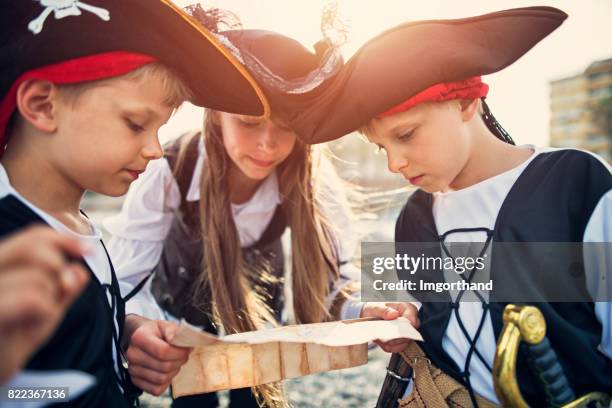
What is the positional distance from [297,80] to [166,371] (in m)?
0.88

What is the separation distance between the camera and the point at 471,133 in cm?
144

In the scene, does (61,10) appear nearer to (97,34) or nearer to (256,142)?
(97,34)

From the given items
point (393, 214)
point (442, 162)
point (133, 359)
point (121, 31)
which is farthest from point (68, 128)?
point (393, 214)

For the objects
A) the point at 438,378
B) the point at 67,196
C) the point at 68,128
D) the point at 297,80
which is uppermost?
→ the point at 297,80

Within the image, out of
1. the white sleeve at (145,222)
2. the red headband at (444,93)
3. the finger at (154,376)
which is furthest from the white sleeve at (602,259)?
the white sleeve at (145,222)

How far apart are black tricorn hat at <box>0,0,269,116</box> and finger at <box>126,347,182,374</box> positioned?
0.63 m

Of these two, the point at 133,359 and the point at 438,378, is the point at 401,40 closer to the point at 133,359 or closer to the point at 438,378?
the point at 438,378

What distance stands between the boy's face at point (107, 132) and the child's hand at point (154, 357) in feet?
1.15

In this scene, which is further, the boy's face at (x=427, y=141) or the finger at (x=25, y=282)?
the boy's face at (x=427, y=141)

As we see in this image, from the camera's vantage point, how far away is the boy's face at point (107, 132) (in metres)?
1.11

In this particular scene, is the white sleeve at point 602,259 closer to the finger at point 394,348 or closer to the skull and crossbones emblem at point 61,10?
the finger at point 394,348

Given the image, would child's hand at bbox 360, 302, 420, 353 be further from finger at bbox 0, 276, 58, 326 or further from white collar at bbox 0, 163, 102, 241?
finger at bbox 0, 276, 58, 326

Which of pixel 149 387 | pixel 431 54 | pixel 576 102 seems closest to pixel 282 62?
pixel 431 54

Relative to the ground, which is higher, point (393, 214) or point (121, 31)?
point (121, 31)
